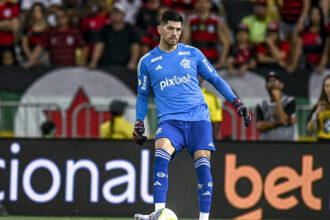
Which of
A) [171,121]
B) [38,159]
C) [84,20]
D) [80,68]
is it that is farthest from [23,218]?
[84,20]

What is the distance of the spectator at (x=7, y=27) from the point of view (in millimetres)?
15125

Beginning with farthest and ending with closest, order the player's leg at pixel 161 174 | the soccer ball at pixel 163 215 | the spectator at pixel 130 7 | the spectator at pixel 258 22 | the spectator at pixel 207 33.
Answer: the spectator at pixel 130 7
the spectator at pixel 258 22
the spectator at pixel 207 33
the player's leg at pixel 161 174
the soccer ball at pixel 163 215

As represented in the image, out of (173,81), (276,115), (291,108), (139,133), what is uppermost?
(173,81)

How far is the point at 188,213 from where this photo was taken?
10461 millimetres

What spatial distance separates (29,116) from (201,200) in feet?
21.7

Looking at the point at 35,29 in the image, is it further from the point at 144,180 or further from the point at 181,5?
the point at 144,180

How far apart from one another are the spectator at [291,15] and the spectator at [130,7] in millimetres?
2896

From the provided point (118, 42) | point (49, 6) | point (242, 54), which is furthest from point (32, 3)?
point (242, 54)

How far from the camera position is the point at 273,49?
14.8 meters

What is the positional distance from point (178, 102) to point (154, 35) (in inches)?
265

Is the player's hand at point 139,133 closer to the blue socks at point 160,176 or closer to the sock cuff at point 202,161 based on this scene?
the blue socks at point 160,176

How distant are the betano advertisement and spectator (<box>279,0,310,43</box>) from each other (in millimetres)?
5205

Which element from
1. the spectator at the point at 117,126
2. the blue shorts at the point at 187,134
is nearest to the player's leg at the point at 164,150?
the blue shorts at the point at 187,134

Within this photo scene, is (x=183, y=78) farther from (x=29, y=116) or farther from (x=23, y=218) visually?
(x=29, y=116)
